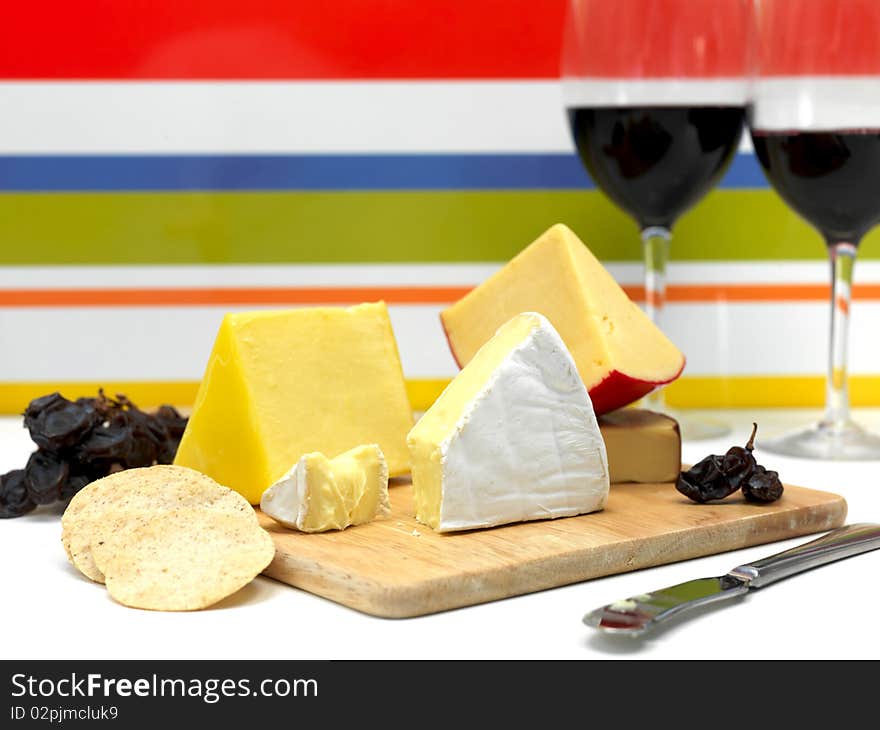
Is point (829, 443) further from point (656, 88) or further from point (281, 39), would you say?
point (281, 39)

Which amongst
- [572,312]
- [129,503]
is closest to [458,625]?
[129,503]

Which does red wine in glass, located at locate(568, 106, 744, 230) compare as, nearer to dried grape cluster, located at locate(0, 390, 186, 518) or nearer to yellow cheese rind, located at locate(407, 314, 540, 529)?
yellow cheese rind, located at locate(407, 314, 540, 529)

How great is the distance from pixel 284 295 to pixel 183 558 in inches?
32.0

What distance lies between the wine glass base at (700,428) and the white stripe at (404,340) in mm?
122

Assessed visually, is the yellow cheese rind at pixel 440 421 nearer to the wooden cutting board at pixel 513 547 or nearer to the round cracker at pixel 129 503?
the wooden cutting board at pixel 513 547

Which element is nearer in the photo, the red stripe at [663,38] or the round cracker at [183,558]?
the round cracker at [183,558]

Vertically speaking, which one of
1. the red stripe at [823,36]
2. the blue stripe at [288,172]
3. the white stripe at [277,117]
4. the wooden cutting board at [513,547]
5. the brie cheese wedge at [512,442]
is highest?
the red stripe at [823,36]

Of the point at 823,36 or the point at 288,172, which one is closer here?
the point at 823,36

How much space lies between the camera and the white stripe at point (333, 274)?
1625 mm

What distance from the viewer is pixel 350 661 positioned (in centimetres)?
73

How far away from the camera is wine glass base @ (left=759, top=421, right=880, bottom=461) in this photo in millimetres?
1354

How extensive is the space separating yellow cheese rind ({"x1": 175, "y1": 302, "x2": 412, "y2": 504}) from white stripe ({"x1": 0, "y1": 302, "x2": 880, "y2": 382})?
1.73 ft

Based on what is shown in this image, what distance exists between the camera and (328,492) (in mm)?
949

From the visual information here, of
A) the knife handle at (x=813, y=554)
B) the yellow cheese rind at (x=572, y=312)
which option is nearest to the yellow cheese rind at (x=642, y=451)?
the yellow cheese rind at (x=572, y=312)
